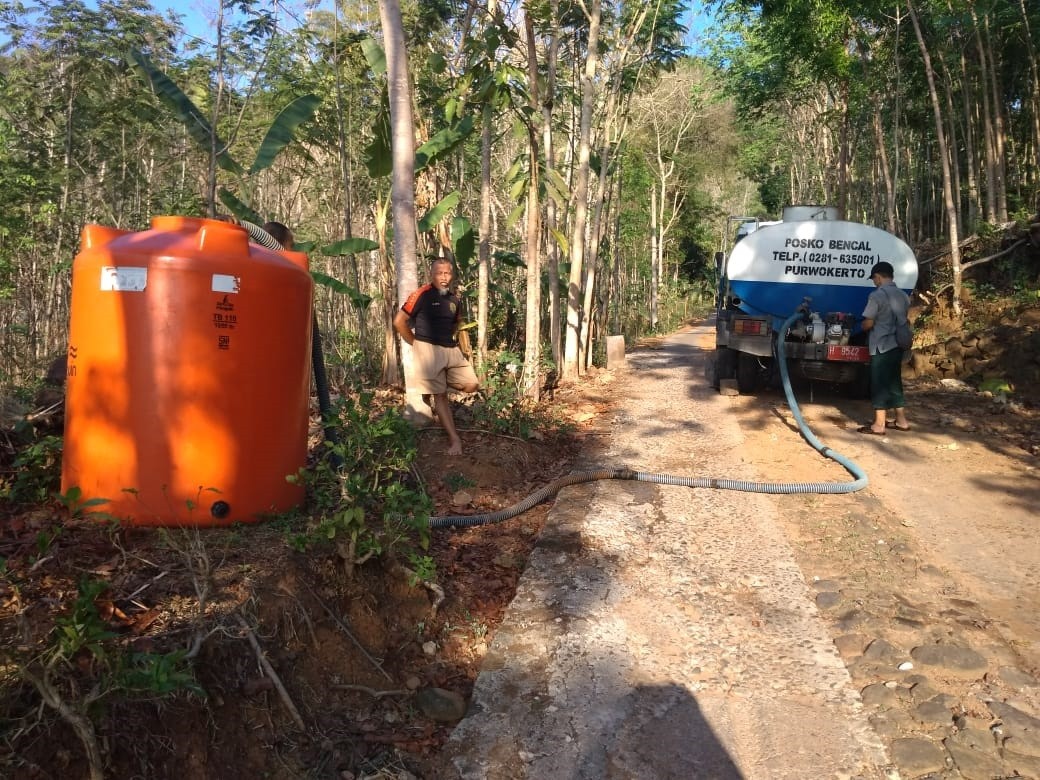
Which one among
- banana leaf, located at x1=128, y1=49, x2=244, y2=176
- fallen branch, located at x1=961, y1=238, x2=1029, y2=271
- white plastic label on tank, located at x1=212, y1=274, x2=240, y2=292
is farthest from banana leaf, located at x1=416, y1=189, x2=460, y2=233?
fallen branch, located at x1=961, y1=238, x2=1029, y2=271

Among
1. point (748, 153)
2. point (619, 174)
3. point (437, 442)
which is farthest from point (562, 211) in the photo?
point (748, 153)

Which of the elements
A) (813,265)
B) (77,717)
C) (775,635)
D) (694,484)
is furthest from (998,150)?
(77,717)

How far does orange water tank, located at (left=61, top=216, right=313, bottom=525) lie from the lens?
360 cm

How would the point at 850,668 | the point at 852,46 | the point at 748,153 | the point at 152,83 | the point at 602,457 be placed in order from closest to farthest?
the point at 850,668 → the point at 602,457 → the point at 152,83 → the point at 852,46 → the point at 748,153

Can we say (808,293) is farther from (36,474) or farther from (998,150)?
(36,474)

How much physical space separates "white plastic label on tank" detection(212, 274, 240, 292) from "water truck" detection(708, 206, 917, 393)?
7.01 m

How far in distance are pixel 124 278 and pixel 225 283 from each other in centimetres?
46

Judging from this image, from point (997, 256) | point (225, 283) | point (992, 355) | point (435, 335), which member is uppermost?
point (997, 256)

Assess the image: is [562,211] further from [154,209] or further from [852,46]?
[154,209]

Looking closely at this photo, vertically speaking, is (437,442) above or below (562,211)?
below

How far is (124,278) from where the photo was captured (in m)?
3.60

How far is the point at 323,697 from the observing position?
9.82ft

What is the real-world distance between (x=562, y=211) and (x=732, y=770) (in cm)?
1613

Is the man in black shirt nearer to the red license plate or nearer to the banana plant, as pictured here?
the banana plant
